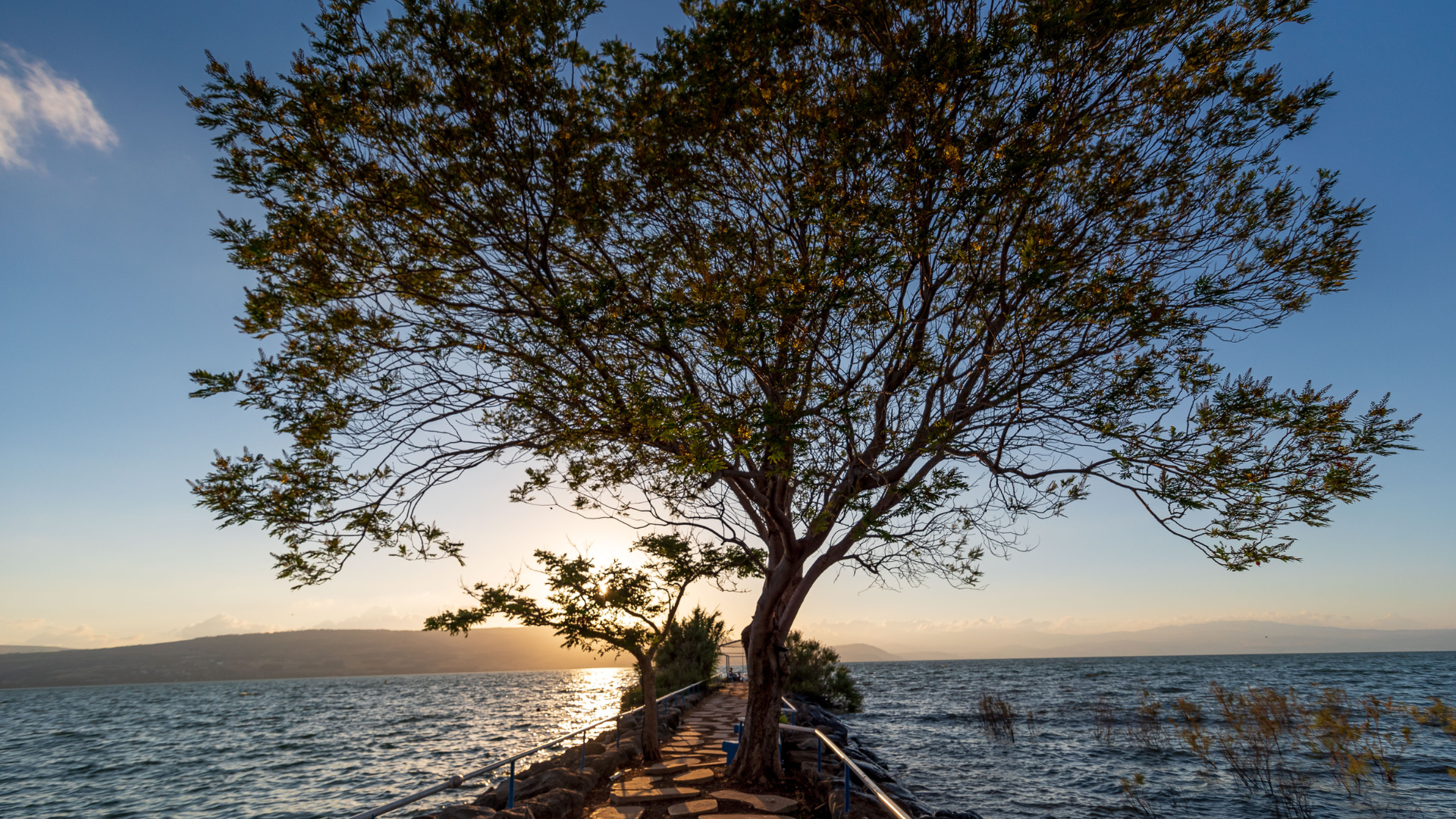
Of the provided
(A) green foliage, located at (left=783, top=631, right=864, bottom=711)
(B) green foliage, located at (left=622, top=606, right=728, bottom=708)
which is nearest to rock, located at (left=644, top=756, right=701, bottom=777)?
(B) green foliage, located at (left=622, top=606, right=728, bottom=708)

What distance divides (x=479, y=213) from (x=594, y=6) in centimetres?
267

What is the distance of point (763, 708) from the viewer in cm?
943

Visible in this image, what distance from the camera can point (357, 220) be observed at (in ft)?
24.8

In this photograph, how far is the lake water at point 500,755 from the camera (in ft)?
48.4

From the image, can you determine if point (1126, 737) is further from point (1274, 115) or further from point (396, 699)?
point (396, 699)

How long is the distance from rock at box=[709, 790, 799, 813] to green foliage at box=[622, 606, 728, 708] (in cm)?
1879

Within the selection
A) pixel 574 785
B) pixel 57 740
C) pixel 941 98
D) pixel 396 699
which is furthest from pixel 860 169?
pixel 396 699

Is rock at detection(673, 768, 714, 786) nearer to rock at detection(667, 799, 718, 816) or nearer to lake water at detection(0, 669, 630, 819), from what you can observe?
rock at detection(667, 799, 718, 816)

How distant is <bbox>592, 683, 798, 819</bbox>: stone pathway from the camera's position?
8391 mm

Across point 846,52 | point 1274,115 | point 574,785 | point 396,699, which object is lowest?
point 396,699

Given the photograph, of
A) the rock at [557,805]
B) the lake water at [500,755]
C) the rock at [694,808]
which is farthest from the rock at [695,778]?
the lake water at [500,755]

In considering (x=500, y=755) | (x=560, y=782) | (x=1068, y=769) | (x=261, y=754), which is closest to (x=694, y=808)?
(x=560, y=782)

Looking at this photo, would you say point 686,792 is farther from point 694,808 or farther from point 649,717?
point 649,717

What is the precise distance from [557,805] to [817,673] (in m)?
23.6
